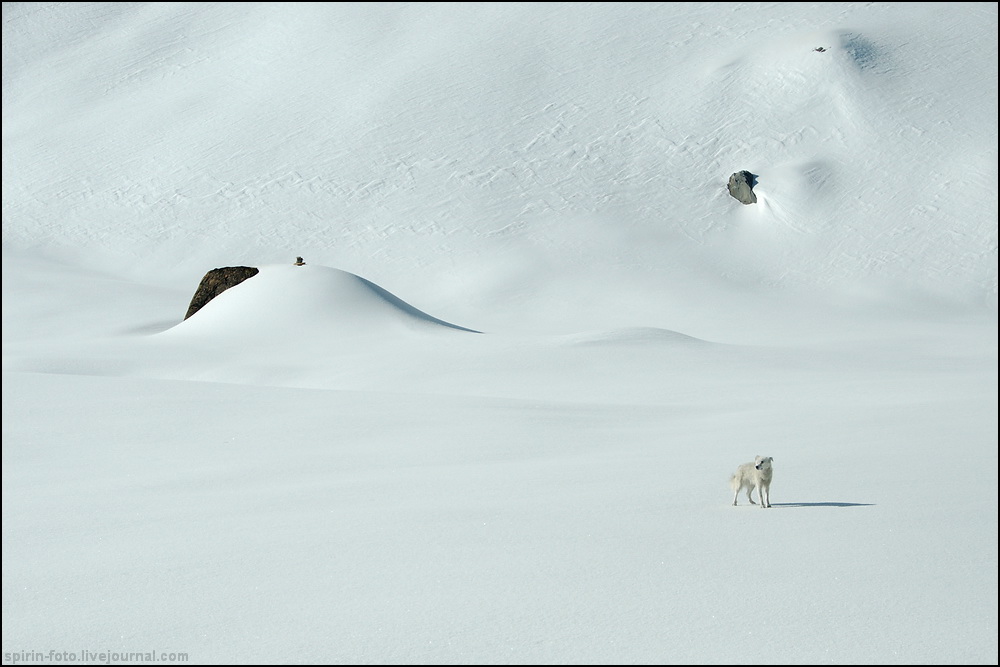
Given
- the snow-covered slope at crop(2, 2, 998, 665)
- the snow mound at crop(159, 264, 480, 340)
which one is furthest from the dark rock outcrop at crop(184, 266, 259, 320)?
the snow mound at crop(159, 264, 480, 340)

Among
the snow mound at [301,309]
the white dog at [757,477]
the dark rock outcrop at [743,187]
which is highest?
the dark rock outcrop at [743,187]

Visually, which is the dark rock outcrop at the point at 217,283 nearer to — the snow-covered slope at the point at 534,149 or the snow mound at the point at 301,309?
the snow mound at the point at 301,309

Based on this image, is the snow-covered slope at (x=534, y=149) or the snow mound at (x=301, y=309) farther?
the snow-covered slope at (x=534, y=149)

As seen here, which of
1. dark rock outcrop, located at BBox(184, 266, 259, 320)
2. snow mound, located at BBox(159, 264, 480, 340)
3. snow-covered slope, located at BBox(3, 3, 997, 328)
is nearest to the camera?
snow mound, located at BBox(159, 264, 480, 340)

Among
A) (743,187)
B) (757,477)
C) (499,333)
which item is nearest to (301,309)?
(499,333)

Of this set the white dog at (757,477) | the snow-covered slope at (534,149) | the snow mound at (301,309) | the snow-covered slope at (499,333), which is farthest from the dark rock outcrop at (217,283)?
the white dog at (757,477)

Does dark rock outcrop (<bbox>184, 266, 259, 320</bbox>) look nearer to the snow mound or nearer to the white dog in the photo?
the snow mound

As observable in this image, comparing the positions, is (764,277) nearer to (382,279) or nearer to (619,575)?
(382,279)

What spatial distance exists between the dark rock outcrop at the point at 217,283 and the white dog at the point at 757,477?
68.1 feet

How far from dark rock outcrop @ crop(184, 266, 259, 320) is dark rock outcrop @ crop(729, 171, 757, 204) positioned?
67.3 ft

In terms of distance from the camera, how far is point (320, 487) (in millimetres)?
7531

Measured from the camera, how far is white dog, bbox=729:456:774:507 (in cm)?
575

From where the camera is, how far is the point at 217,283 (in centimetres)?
2561

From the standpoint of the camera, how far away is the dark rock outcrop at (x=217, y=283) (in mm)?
25406
